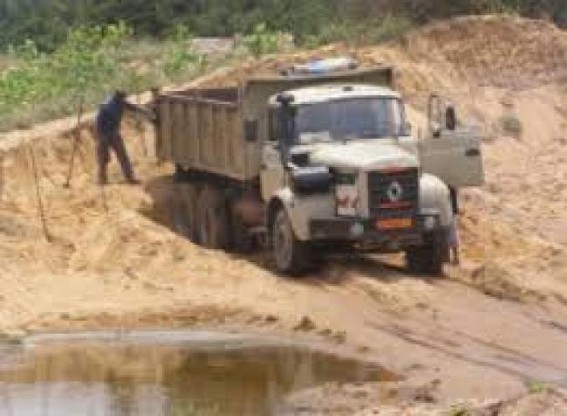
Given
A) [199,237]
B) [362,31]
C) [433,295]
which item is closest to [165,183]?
[199,237]

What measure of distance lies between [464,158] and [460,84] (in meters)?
12.2

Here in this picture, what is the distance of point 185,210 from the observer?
25094 millimetres

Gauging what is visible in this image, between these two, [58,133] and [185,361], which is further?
[58,133]

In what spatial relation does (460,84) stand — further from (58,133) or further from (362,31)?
(58,133)

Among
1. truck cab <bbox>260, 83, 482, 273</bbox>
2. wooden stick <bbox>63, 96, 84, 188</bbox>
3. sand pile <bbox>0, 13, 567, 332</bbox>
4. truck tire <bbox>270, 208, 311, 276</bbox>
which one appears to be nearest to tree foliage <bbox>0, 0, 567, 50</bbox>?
sand pile <bbox>0, 13, 567, 332</bbox>

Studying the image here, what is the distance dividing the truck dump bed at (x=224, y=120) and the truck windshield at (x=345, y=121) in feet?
2.60

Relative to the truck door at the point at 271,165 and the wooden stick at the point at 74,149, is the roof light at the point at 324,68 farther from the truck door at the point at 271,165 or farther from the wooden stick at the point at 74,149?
the wooden stick at the point at 74,149

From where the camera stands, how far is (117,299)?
19.6 m

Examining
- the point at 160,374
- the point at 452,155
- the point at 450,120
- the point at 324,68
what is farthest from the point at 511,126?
the point at 160,374

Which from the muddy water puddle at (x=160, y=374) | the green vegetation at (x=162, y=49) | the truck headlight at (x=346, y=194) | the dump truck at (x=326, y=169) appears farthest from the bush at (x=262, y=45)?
the muddy water puddle at (x=160, y=374)

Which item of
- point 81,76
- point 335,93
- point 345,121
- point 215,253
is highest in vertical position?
point 81,76

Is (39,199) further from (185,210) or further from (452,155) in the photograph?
(452,155)

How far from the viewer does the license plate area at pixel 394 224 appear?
19547mm

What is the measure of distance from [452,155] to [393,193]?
179cm
